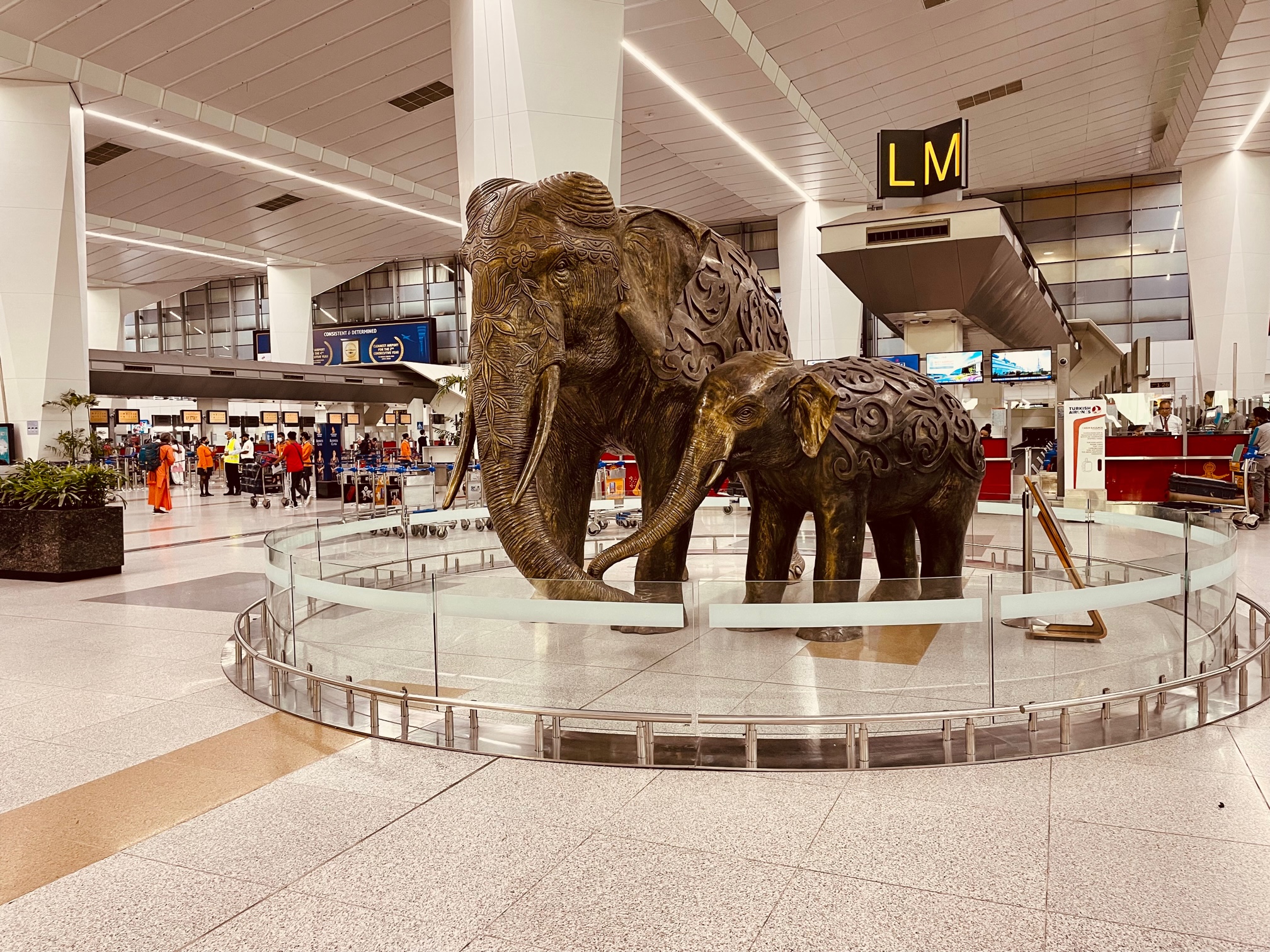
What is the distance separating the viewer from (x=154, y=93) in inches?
672

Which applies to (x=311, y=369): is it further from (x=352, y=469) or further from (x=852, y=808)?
(x=852, y=808)

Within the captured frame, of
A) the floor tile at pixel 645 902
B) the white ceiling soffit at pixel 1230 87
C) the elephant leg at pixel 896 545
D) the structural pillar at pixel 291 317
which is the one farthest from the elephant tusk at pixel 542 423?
the structural pillar at pixel 291 317

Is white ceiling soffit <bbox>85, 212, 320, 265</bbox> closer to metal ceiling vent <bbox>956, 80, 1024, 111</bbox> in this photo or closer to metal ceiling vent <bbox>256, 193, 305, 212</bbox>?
metal ceiling vent <bbox>256, 193, 305, 212</bbox>

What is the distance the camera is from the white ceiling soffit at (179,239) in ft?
86.6

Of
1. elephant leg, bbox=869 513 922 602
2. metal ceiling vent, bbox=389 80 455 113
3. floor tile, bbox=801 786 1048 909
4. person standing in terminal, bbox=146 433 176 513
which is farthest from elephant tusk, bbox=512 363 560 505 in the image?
person standing in terminal, bbox=146 433 176 513

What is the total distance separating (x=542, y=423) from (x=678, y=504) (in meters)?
0.77

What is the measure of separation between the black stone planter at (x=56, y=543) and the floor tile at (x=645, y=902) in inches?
328

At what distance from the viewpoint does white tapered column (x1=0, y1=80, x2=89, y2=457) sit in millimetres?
15836

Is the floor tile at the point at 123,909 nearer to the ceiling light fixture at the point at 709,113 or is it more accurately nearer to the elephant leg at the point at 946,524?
the elephant leg at the point at 946,524

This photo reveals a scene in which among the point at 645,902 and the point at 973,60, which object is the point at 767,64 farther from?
the point at 645,902

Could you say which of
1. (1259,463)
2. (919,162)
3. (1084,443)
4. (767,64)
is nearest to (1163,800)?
(1084,443)

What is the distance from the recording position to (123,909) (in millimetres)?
2531

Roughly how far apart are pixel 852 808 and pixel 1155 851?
36.0 inches

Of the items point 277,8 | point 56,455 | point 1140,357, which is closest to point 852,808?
point 277,8
